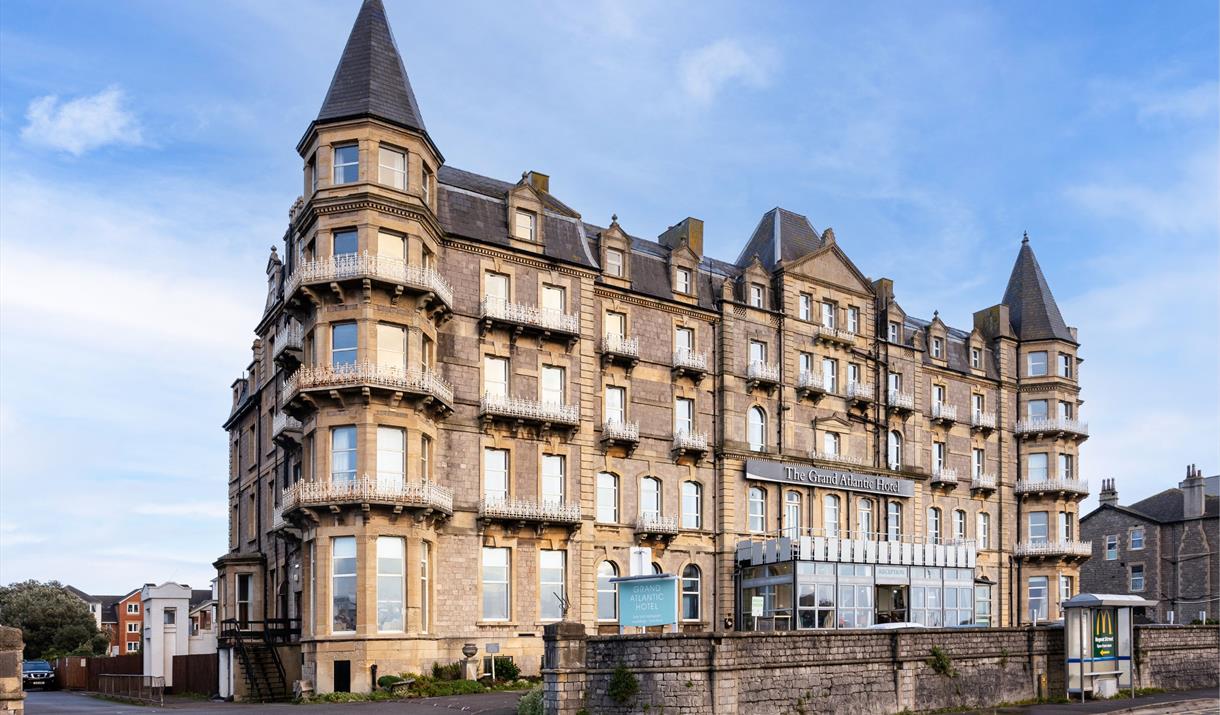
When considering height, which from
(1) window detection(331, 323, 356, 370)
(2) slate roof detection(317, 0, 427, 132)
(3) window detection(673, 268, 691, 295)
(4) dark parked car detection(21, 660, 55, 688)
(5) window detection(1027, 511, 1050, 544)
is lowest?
(4) dark parked car detection(21, 660, 55, 688)

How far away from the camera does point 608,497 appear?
1758 inches

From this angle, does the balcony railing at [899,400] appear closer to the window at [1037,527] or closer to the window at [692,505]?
the window at [1037,527]

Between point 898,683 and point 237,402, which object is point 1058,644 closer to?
point 898,683

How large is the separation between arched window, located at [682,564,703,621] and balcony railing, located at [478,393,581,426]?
8585 millimetres

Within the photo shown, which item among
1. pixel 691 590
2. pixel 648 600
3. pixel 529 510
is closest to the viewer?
pixel 648 600

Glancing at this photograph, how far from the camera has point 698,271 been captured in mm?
49094

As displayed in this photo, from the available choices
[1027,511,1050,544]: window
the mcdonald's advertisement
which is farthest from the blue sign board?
[1027,511,1050,544]: window

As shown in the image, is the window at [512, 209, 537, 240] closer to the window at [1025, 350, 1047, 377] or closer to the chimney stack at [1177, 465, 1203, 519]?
the window at [1025, 350, 1047, 377]

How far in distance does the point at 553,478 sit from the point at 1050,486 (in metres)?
30.5

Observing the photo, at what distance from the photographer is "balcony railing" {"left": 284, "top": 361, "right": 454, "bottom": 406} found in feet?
118

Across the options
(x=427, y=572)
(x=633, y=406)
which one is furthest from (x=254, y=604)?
(x=633, y=406)

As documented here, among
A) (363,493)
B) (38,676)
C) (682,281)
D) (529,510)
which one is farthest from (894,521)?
(38,676)

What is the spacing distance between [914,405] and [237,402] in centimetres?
3246

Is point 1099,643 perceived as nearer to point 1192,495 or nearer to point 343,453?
point 343,453
